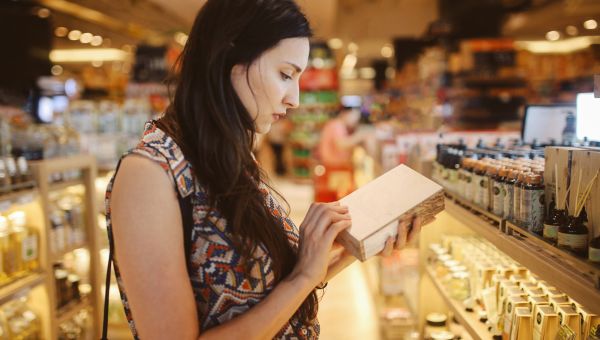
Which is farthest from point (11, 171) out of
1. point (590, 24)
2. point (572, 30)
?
point (572, 30)

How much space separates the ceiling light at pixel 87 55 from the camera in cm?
1700

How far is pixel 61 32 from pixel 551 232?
13335 mm

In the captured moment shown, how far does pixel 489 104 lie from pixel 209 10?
887cm

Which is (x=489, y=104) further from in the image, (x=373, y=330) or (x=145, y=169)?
(x=145, y=169)

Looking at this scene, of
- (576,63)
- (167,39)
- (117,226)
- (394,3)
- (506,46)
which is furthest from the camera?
(394,3)

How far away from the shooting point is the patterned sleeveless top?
1.09 meters

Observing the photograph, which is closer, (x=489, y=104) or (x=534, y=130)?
(x=534, y=130)

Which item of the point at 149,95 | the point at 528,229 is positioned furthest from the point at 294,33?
the point at 149,95

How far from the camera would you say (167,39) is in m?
12.4

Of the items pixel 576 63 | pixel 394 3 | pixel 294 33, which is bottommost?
pixel 294 33

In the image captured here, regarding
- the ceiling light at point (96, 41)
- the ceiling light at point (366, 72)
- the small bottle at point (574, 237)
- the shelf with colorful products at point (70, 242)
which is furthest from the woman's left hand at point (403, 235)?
the ceiling light at point (366, 72)

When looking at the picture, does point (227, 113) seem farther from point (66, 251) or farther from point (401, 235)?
point (66, 251)

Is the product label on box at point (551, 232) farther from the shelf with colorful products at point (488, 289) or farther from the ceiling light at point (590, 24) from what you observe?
the ceiling light at point (590, 24)

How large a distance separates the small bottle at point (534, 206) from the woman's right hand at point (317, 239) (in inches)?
27.9
